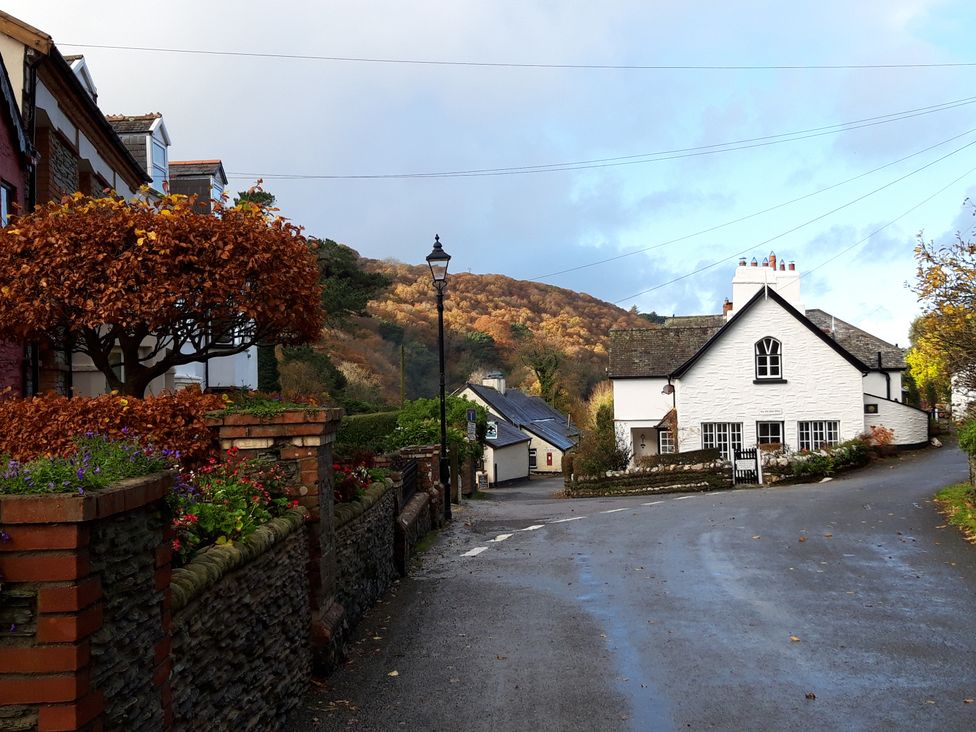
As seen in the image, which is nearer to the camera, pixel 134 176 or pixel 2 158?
pixel 2 158

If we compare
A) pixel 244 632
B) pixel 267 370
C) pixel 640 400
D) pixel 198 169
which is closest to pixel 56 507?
pixel 244 632

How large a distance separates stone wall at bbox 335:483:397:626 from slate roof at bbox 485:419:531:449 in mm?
39699

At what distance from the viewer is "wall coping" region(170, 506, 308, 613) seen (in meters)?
4.75

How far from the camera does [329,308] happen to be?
4488 centimetres

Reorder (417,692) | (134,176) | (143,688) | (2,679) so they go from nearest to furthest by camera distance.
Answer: (2,679), (143,688), (417,692), (134,176)

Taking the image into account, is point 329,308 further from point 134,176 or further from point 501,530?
point 501,530

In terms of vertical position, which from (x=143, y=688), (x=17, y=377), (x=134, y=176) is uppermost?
(x=134, y=176)

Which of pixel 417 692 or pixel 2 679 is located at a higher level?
pixel 2 679

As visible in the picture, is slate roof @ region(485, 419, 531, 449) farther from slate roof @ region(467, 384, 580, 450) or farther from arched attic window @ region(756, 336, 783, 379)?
arched attic window @ region(756, 336, 783, 379)

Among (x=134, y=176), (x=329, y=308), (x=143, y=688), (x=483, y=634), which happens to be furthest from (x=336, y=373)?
(x=143, y=688)

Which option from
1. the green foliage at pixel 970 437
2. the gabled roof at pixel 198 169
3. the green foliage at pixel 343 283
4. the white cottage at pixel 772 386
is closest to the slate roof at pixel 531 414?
the green foliage at pixel 343 283

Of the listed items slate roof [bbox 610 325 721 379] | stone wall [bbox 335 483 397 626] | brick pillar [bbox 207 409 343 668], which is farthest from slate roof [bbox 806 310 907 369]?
brick pillar [bbox 207 409 343 668]

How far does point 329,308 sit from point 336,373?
334 centimetres

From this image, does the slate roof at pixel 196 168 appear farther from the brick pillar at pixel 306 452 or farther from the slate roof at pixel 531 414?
the slate roof at pixel 531 414
